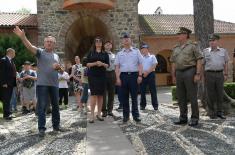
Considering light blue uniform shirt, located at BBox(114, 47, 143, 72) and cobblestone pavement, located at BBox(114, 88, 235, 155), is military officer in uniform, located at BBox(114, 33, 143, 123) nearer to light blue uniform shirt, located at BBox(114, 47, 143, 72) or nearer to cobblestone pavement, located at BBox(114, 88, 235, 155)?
light blue uniform shirt, located at BBox(114, 47, 143, 72)

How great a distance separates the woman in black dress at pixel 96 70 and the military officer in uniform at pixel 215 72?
2.11m

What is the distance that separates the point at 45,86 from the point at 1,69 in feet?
11.2

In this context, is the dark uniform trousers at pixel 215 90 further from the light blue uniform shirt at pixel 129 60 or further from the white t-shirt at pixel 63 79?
the white t-shirt at pixel 63 79

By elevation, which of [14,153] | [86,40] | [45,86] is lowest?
[14,153]

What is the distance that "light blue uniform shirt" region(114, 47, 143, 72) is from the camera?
26.7 ft

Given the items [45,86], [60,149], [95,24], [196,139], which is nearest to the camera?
[60,149]

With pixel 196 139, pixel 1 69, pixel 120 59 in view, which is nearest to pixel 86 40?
pixel 1 69

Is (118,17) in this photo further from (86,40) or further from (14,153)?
(14,153)

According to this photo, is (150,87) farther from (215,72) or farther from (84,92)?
(215,72)

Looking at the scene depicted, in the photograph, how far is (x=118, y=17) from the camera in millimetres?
20719

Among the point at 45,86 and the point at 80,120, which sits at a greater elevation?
the point at 45,86

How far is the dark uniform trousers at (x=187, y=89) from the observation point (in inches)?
300

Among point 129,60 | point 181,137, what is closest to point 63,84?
point 129,60

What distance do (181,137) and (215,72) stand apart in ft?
8.74
